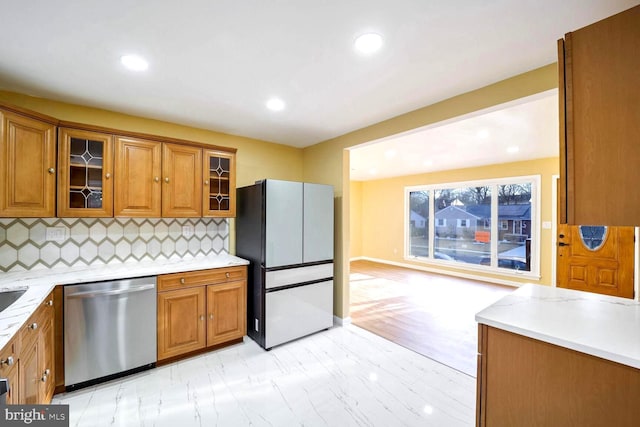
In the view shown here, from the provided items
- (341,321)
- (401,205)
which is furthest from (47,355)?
(401,205)

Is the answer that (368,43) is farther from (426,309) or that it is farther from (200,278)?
(426,309)

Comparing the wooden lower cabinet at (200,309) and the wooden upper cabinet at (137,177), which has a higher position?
the wooden upper cabinet at (137,177)

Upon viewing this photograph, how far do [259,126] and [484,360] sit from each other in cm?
302

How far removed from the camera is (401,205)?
762cm

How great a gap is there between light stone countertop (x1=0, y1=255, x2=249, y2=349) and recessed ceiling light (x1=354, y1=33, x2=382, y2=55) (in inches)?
91.4

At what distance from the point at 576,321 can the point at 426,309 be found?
3060mm

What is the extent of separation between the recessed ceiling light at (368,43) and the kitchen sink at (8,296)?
287cm

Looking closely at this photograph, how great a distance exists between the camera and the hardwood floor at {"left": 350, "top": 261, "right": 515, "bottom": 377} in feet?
9.76

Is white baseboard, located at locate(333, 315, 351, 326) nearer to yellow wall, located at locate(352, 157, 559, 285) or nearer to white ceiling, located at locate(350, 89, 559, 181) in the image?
white ceiling, located at locate(350, 89, 559, 181)

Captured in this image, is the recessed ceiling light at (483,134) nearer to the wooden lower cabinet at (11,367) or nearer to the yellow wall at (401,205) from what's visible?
the yellow wall at (401,205)

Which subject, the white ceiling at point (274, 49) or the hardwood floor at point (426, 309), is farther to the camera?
the hardwood floor at point (426, 309)

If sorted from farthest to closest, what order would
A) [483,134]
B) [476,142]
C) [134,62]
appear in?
1. [476,142]
2. [483,134]
3. [134,62]

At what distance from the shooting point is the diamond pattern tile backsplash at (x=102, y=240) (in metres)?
2.39
